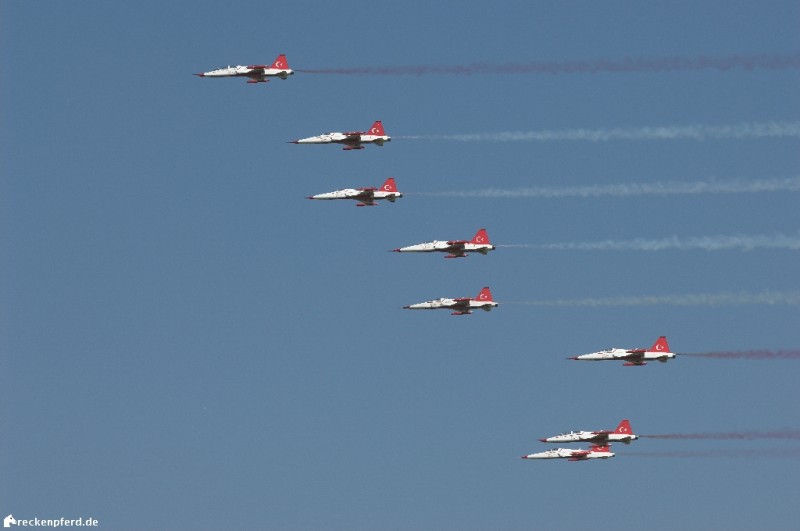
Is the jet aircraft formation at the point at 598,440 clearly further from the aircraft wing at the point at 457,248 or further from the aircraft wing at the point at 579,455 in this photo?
the aircraft wing at the point at 457,248

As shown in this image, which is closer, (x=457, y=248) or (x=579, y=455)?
(x=579, y=455)

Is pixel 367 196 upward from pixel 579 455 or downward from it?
upward

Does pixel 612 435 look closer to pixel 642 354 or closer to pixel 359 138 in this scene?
pixel 642 354

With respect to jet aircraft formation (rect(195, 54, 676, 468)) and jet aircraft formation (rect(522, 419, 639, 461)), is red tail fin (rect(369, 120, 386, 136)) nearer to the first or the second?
jet aircraft formation (rect(195, 54, 676, 468))

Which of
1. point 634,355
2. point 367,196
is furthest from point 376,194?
point 634,355

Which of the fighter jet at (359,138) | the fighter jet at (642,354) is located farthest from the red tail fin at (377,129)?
the fighter jet at (642,354)

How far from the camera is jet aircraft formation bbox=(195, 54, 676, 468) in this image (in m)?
166

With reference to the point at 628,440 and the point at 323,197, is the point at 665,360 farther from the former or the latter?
the point at 323,197

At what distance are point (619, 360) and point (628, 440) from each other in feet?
25.7

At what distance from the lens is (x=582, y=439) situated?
169375 mm

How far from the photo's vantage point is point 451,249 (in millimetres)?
170500

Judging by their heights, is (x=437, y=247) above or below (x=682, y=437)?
above

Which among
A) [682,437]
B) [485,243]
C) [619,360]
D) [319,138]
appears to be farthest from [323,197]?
[682,437]

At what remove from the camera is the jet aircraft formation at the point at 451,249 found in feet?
543
